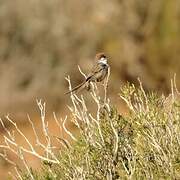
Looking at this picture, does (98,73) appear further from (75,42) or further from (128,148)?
(75,42)

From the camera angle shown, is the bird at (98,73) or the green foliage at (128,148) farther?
the bird at (98,73)

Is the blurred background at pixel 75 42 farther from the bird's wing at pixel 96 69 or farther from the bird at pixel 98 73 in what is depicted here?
the bird's wing at pixel 96 69

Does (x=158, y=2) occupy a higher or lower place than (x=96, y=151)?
higher

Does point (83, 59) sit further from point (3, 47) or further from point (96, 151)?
point (96, 151)

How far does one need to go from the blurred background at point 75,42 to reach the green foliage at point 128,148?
11127 mm

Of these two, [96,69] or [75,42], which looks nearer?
[96,69]

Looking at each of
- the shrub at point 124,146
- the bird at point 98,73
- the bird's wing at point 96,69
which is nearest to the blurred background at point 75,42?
the bird at point 98,73

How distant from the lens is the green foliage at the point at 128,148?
5.06 m

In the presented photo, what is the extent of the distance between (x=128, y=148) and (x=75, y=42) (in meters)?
12.1

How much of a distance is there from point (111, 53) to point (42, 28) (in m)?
1.58

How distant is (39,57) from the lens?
17.3m

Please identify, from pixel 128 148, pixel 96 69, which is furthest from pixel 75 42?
pixel 128 148

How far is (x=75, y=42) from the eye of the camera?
17391 millimetres

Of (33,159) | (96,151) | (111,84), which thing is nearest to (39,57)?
(111,84)
